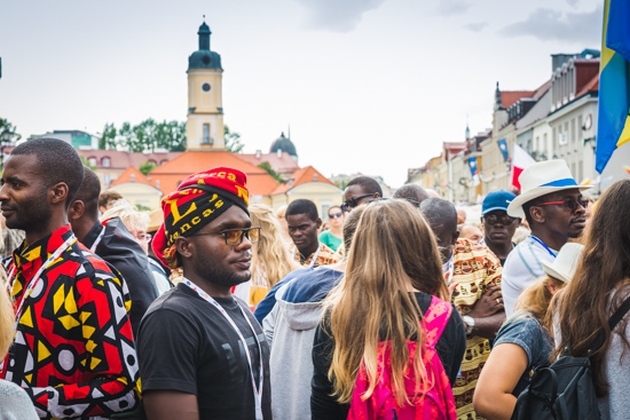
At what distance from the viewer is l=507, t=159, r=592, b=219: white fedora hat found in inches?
212

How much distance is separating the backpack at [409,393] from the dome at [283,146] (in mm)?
165891

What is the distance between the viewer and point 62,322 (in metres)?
3.32

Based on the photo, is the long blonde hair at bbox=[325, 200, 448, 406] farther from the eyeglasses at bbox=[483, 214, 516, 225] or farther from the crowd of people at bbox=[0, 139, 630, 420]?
the eyeglasses at bbox=[483, 214, 516, 225]

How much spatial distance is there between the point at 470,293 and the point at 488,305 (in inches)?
5.0

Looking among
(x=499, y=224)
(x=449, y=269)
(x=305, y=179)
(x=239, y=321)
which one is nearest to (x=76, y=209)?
(x=239, y=321)

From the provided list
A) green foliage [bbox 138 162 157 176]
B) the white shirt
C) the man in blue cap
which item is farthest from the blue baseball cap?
green foliage [bbox 138 162 157 176]

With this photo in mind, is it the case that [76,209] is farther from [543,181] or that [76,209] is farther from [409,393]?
[543,181]

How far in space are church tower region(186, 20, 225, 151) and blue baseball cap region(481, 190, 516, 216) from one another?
11329cm

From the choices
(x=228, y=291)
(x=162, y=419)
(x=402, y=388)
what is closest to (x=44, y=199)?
(x=228, y=291)

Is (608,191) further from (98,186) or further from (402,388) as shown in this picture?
(98,186)

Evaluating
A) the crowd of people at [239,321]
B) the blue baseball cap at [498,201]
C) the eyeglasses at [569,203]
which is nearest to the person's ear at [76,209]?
the crowd of people at [239,321]

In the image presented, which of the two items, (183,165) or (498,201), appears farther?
(183,165)

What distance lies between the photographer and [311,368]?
4.24 meters

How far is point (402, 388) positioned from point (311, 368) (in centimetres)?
104
